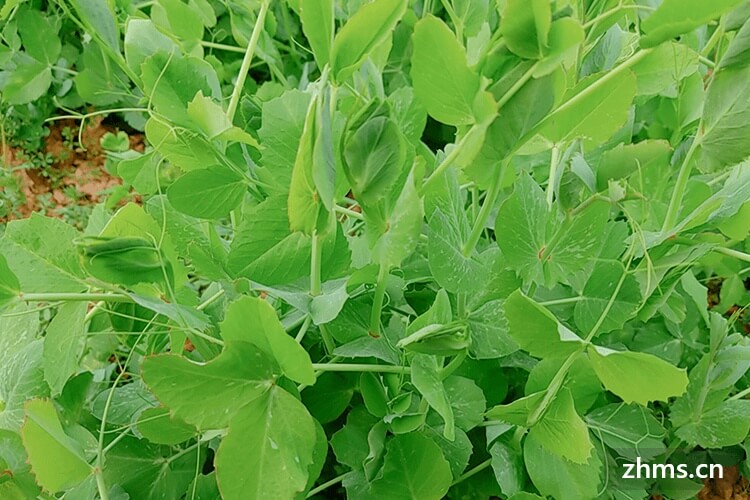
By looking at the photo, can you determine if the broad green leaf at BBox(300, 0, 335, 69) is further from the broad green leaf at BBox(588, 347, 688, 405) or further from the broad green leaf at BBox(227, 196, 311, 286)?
the broad green leaf at BBox(588, 347, 688, 405)

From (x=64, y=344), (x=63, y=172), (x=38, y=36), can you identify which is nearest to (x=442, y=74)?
(x=64, y=344)

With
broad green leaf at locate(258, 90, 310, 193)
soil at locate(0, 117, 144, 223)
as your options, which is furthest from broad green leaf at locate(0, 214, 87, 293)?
soil at locate(0, 117, 144, 223)

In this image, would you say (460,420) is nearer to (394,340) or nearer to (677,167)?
(394,340)

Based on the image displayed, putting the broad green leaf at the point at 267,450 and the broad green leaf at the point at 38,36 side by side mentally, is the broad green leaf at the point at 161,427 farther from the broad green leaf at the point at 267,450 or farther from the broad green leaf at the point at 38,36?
the broad green leaf at the point at 38,36

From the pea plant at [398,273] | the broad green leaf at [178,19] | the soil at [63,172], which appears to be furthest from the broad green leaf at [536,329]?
the soil at [63,172]

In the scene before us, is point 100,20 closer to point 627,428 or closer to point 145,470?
A: point 145,470

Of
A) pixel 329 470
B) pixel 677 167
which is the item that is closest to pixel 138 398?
pixel 329 470
